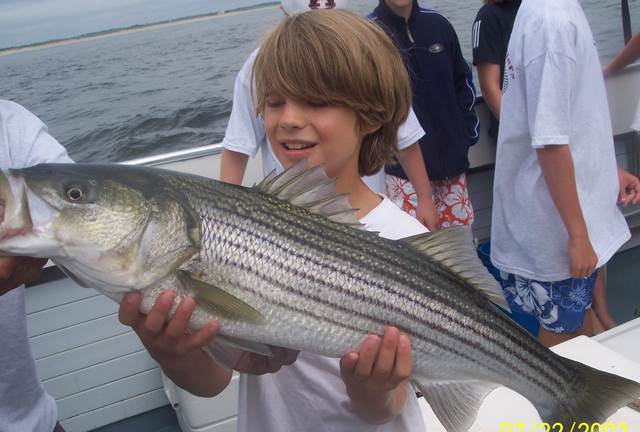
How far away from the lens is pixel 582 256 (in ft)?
9.17

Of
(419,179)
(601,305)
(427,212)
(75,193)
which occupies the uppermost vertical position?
(75,193)

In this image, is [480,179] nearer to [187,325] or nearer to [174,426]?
[174,426]

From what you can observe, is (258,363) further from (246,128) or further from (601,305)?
(601,305)

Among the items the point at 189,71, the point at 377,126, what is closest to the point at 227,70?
the point at 189,71

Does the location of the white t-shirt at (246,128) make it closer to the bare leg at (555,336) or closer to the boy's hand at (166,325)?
the bare leg at (555,336)

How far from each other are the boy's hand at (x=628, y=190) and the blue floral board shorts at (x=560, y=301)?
46 centimetres

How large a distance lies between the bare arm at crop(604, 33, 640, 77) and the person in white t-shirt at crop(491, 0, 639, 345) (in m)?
1.82

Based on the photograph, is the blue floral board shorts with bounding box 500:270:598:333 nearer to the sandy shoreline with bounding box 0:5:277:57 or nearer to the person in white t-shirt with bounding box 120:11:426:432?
the person in white t-shirt with bounding box 120:11:426:432

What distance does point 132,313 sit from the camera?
4.33 feet

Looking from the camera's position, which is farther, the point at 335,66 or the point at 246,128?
the point at 246,128

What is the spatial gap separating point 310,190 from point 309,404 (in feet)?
2.39

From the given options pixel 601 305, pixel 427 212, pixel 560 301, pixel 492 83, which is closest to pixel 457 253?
pixel 560 301

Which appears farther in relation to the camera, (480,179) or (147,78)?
(480,179)

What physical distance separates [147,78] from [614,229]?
9.90 feet
